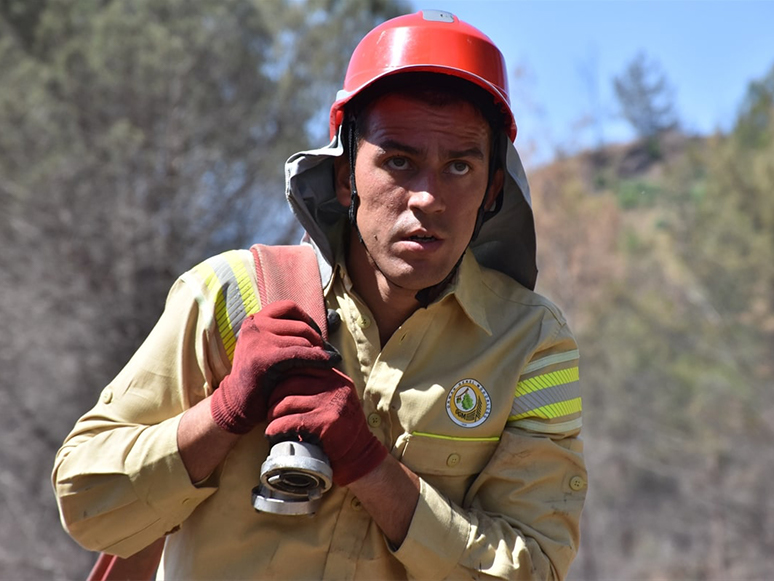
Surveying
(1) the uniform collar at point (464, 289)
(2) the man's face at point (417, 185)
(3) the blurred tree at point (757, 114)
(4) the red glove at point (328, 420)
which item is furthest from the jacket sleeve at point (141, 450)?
(3) the blurred tree at point (757, 114)

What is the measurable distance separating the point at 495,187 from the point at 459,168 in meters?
0.24

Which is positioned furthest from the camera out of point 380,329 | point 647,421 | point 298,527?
point 647,421

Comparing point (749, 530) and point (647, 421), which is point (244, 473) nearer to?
point (749, 530)

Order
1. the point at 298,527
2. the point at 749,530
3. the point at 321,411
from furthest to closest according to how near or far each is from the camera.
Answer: the point at 749,530
the point at 298,527
the point at 321,411

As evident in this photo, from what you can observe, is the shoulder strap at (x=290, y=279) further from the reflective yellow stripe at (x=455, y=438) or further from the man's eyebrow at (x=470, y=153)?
the man's eyebrow at (x=470, y=153)

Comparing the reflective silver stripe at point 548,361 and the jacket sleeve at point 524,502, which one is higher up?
the reflective silver stripe at point 548,361

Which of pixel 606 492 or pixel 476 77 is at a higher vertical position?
pixel 476 77

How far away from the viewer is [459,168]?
232 cm

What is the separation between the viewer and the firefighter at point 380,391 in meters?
2.05

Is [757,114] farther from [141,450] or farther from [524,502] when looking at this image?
[141,450]

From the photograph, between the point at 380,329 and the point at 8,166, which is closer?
the point at 380,329

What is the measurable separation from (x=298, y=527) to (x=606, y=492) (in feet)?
74.0

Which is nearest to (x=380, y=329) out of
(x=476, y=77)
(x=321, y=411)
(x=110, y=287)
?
(x=321, y=411)

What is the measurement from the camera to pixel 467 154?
7.56 feet
